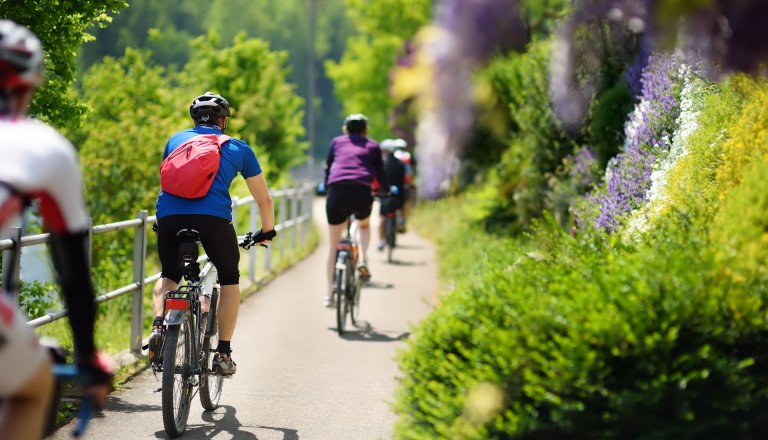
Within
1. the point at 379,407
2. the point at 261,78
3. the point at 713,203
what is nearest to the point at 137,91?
the point at 261,78

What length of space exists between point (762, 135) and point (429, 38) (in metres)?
3.08

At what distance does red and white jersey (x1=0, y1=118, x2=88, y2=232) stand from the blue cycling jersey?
3434mm

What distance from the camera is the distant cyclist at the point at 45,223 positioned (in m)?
3.11

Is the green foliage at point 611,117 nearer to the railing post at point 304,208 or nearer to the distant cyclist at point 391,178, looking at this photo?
the distant cyclist at point 391,178

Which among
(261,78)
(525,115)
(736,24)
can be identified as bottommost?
(736,24)

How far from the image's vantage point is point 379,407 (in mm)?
7801

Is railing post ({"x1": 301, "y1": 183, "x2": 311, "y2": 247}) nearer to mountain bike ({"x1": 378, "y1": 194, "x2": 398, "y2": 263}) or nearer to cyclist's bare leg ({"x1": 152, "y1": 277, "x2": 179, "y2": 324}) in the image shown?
mountain bike ({"x1": 378, "y1": 194, "x2": 398, "y2": 263})

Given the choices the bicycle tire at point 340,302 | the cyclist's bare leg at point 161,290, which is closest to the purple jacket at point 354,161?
the bicycle tire at point 340,302

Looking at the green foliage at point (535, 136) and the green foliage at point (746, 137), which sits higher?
the green foliage at point (535, 136)

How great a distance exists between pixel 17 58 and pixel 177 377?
3656mm

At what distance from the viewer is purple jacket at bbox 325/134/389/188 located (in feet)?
39.3

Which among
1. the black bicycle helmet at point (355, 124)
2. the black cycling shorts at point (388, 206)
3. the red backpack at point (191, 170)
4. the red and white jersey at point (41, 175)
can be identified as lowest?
the red and white jersey at point (41, 175)

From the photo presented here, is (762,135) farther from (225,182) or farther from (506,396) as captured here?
(225,182)

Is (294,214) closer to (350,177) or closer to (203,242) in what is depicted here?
(350,177)
